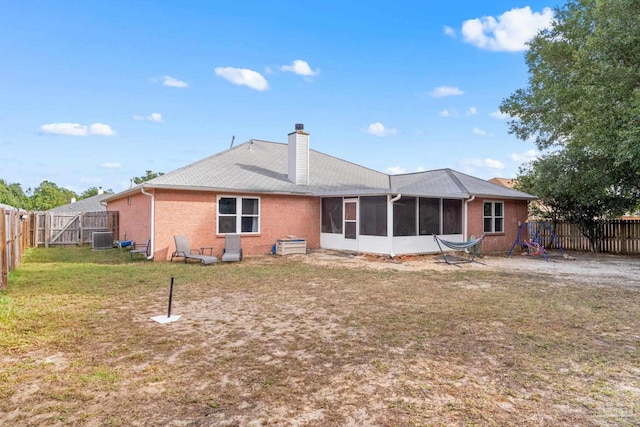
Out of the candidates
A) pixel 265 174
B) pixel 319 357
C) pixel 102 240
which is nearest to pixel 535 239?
pixel 265 174

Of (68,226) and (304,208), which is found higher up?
(304,208)

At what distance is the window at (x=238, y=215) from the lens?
12.8m

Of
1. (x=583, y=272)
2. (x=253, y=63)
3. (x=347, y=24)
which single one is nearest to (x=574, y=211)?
(x=583, y=272)

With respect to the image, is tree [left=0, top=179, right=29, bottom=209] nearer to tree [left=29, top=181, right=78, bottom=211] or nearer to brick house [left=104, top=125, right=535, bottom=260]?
tree [left=29, top=181, right=78, bottom=211]

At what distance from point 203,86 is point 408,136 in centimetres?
1157

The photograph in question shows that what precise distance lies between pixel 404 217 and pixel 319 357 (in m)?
9.55

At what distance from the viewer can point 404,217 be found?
1282 cm

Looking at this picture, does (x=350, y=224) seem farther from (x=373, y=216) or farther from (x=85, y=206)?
(x=85, y=206)

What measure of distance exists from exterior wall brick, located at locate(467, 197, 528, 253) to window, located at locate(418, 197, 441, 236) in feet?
5.52

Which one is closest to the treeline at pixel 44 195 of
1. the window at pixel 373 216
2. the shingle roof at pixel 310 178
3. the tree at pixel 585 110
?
the shingle roof at pixel 310 178

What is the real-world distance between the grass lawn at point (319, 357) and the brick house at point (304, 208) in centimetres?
491

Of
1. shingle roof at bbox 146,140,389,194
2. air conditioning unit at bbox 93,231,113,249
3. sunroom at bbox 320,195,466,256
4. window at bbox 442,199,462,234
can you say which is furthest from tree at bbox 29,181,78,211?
window at bbox 442,199,462,234

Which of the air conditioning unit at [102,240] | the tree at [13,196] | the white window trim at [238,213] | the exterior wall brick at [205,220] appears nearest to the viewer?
the exterior wall brick at [205,220]

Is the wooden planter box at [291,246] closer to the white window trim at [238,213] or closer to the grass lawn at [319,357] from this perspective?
the white window trim at [238,213]
